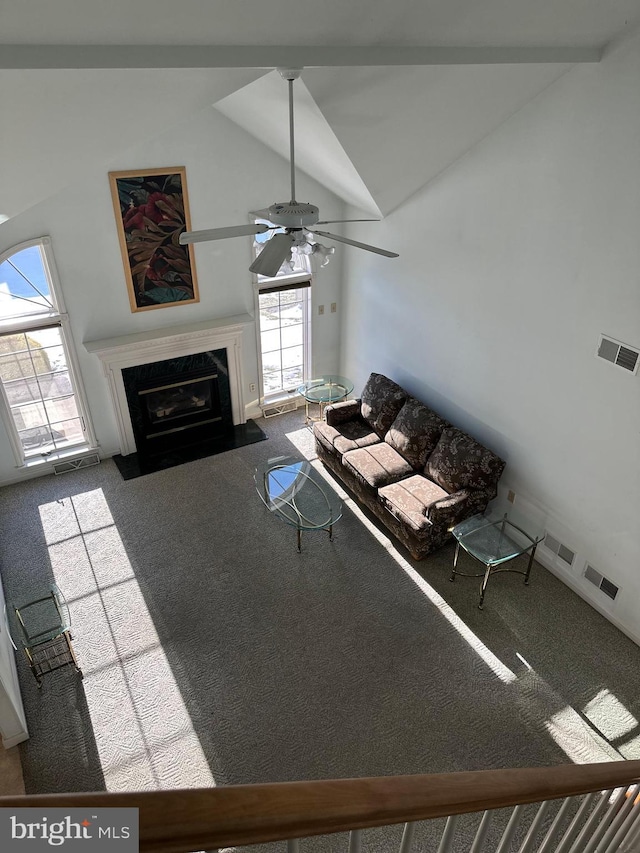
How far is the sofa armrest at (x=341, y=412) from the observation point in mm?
6970

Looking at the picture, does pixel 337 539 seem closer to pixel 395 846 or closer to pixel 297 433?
pixel 297 433

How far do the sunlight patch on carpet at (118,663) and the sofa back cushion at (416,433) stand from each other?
3.08 metres

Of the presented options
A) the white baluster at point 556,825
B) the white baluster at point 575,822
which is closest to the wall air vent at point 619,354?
the white baluster at point 575,822

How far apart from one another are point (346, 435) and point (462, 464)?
1.57 meters

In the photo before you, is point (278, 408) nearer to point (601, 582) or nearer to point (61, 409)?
point (61, 409)

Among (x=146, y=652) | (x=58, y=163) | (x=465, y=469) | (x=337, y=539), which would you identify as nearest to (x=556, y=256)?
(x=465, y=469)

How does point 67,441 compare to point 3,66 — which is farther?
point 67,441

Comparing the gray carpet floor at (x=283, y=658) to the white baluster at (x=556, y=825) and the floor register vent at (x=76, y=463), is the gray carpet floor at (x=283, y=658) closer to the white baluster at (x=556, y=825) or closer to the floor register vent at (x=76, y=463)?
the floor register vent at (x=76, y=463)

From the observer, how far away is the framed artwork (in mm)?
5996

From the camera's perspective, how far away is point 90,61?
2.60 meters

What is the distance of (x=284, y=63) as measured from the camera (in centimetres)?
306

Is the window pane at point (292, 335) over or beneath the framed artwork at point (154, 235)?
beneath

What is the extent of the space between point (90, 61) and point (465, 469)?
446 cm

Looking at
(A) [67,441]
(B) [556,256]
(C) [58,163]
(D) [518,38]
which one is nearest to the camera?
(D) [518,38]
